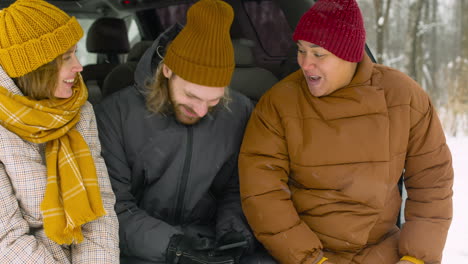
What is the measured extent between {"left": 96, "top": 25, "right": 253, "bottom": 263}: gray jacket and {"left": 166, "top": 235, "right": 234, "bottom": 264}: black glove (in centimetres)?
3

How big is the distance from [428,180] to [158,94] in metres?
1.08

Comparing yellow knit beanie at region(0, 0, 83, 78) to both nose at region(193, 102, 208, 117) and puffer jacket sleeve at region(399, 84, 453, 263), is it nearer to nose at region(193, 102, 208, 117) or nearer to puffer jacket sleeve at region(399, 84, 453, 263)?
nose at region(193, 102, 208, 117)

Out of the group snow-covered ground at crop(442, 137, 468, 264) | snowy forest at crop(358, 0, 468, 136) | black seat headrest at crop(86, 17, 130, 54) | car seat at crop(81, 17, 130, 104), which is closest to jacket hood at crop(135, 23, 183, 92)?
car seat at crop(81, 17, 130, 104)

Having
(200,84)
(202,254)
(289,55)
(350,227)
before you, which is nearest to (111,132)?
(200,84)

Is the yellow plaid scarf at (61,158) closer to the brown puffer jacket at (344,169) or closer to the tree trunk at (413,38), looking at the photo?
the brown puffer jacket at (344,169)

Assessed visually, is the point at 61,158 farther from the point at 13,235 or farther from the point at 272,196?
the point at 272,196

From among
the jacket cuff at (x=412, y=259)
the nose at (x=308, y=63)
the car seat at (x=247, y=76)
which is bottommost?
the jacket cuff at (x=412, y=259)

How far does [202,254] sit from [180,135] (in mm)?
450

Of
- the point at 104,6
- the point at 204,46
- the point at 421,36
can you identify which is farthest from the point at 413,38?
the point at 204,46

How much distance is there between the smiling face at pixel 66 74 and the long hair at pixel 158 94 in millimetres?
310

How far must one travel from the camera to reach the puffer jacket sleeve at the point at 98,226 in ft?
4.96

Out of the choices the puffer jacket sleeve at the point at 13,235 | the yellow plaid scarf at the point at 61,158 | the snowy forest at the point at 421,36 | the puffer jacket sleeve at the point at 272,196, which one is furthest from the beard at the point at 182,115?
the snowy forest at the point at 421,36

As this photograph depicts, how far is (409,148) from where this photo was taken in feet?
5.84

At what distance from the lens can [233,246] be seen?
1.71 metres
